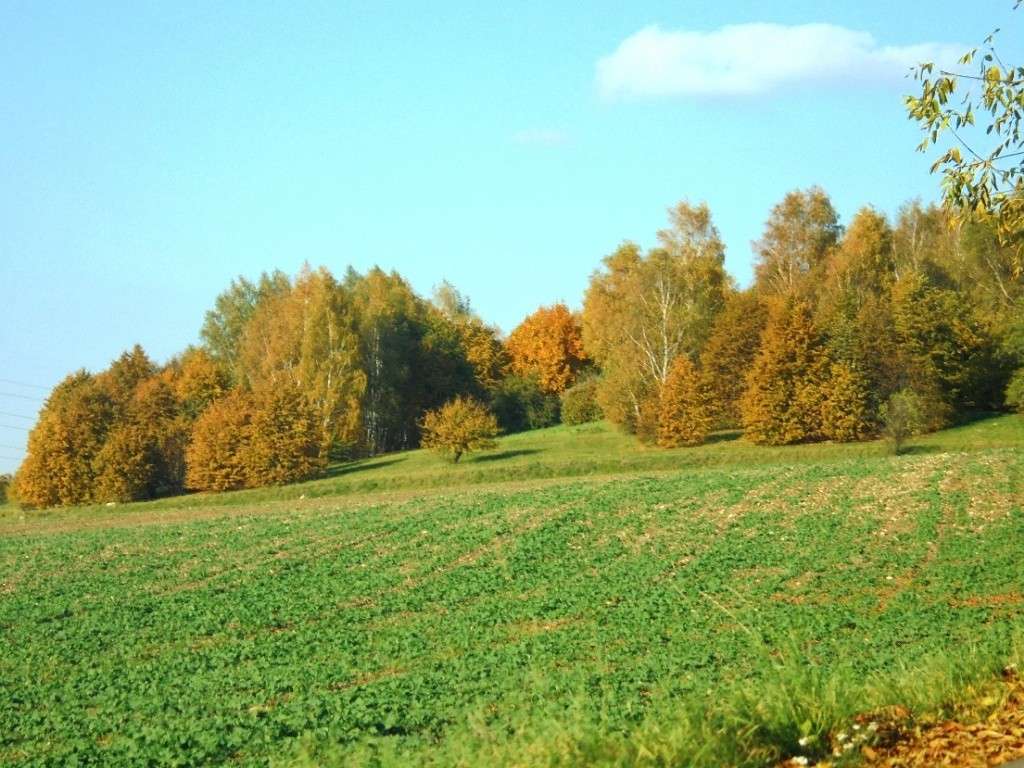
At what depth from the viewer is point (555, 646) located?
14859 millimetres

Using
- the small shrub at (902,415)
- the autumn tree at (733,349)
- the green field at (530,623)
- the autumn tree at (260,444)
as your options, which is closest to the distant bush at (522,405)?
the autumn tree at (733,349)

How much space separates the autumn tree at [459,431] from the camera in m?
64.2

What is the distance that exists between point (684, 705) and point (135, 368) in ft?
283

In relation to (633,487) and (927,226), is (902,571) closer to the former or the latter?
(633,487)

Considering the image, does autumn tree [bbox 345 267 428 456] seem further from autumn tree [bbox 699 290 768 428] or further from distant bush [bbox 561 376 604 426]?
autumn tree [bbox 699 290 768 428]

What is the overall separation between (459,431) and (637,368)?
1218 cm

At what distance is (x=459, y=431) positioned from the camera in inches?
2525

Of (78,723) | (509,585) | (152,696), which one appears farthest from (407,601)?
(78,723)

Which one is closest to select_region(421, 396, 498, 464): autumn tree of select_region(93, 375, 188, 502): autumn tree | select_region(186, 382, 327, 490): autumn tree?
select_region(186, 382, 327, 490): autumn tree

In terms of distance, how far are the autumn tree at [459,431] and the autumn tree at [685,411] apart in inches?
389

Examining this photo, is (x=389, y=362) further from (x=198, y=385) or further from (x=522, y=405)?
(x=198, y=385)

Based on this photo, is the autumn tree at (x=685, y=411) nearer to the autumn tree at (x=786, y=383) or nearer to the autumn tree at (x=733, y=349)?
the autumn tree at (x=733, y=349)

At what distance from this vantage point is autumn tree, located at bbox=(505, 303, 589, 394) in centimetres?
9469

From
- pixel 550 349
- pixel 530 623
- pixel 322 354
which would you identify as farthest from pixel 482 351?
pixel 530 623
